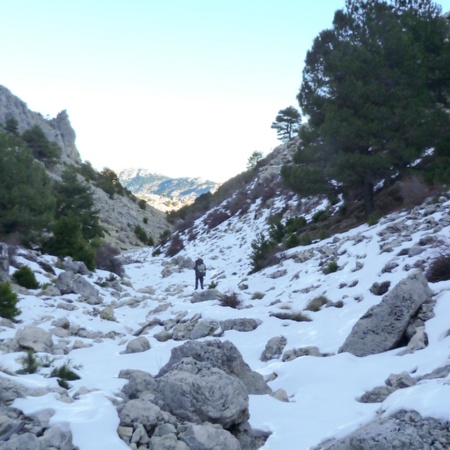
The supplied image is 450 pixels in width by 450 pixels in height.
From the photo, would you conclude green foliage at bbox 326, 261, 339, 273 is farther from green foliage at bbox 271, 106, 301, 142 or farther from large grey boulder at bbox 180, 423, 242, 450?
green foliage at bbox 271, 106, 301, 142

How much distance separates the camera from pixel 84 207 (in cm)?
3338

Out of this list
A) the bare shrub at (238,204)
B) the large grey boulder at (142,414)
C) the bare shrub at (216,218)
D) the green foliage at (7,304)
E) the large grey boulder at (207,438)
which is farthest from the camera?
the bare shrub at (216,218)

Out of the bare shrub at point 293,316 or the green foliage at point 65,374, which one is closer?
the green foliage at point 65,374

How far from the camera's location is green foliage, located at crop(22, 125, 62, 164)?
49406mm

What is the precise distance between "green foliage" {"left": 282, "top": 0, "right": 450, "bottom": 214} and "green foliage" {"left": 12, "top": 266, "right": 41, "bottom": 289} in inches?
421

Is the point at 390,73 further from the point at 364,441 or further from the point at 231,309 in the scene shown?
the point at 364,441

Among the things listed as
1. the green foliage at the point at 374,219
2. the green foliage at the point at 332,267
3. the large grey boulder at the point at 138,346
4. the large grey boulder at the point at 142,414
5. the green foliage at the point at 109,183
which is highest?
the green foliage at the point at 109,183

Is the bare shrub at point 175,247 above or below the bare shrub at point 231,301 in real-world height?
above

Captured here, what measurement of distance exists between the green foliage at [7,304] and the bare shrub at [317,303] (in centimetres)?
717

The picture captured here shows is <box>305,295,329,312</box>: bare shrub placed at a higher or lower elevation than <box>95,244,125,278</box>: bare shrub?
lower

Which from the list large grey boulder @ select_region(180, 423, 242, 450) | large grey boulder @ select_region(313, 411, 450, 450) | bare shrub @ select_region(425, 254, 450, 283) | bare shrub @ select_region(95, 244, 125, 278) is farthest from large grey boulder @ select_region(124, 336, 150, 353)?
bare shrub @ select_region(95, 244, 125, 278)

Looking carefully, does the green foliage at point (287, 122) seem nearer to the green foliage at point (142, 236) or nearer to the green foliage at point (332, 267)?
the green foliage at point (142, 236)

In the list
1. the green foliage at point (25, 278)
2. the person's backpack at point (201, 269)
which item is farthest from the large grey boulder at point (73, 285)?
the person's backpack at point (201, 269)

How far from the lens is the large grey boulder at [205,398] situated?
5.13m
